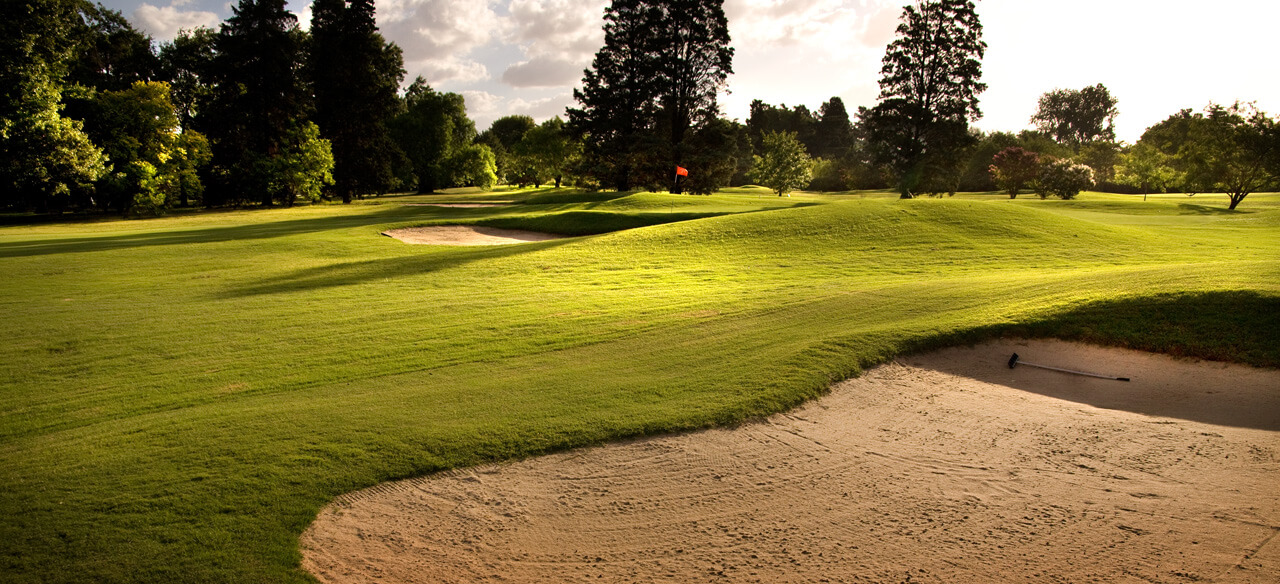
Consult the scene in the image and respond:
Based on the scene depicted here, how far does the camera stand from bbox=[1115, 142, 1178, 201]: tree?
50.9m

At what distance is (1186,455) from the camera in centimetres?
657

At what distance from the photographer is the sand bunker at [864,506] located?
4.68 m

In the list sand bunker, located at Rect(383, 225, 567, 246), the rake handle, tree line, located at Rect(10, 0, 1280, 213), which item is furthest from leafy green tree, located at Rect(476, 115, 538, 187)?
the rake handle

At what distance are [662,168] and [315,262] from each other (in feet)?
114

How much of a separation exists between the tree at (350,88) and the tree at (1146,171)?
6541cm

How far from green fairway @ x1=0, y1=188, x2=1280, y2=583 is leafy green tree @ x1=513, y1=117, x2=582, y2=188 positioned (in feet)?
191

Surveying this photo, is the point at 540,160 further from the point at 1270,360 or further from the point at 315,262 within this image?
the point at 1270,360

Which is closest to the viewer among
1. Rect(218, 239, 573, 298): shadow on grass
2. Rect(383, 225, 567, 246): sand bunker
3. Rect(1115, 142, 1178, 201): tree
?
Rect(218, 239, 573, 298): shadow on grass

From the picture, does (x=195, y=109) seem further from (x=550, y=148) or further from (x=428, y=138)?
(x=550, y=148)

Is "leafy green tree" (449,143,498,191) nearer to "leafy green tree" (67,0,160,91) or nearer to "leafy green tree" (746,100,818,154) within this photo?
"leafy green tree" (67,0,160,91)

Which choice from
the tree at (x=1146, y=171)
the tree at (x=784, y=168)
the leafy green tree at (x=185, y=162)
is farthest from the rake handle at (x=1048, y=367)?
the tree at (x=784, y=168)

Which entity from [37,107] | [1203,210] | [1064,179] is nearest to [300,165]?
[37,107]

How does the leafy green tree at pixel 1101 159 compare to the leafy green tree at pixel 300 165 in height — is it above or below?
above

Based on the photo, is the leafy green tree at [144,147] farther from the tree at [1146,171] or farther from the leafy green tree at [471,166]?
the tree at [1146,171]
